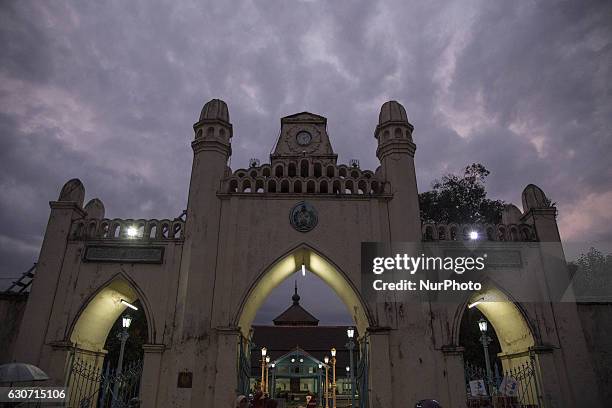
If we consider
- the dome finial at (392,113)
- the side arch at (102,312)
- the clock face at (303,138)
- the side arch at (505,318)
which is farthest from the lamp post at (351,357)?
the dome finial at (392,113)

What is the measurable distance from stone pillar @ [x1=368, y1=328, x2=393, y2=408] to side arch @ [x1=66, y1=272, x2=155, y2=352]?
7109mm

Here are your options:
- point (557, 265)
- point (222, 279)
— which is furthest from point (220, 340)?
point (557, 265)

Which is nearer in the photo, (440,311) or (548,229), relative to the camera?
(440,311)

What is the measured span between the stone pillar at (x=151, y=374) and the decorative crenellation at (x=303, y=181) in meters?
5.85

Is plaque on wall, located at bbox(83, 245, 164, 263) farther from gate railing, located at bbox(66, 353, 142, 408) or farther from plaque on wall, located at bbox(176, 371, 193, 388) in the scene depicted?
plaque on wall, located at bbox(176, 371, 193, 388)

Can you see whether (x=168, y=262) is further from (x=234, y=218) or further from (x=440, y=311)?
(x=440, y=311)

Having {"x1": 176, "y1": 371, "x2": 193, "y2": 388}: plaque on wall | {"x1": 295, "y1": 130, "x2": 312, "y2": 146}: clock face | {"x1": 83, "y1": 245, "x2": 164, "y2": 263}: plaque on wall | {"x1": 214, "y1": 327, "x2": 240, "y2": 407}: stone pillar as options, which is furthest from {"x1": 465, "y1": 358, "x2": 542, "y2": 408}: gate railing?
{"x1": 83, "y1": 245, "x2": 164, "y2": 263}: plaque on wall

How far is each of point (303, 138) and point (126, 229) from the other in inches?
317

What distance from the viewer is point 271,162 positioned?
17.2 metres

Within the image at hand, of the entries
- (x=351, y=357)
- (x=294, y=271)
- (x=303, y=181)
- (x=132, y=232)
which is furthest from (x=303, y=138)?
(x=351, y=357)

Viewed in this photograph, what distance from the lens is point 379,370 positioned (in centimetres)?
1315

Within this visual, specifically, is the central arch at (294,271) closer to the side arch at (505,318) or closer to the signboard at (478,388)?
the side arch at (505,318)

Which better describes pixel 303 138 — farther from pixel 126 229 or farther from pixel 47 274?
pixel 47 274

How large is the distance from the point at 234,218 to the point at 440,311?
7734mm
